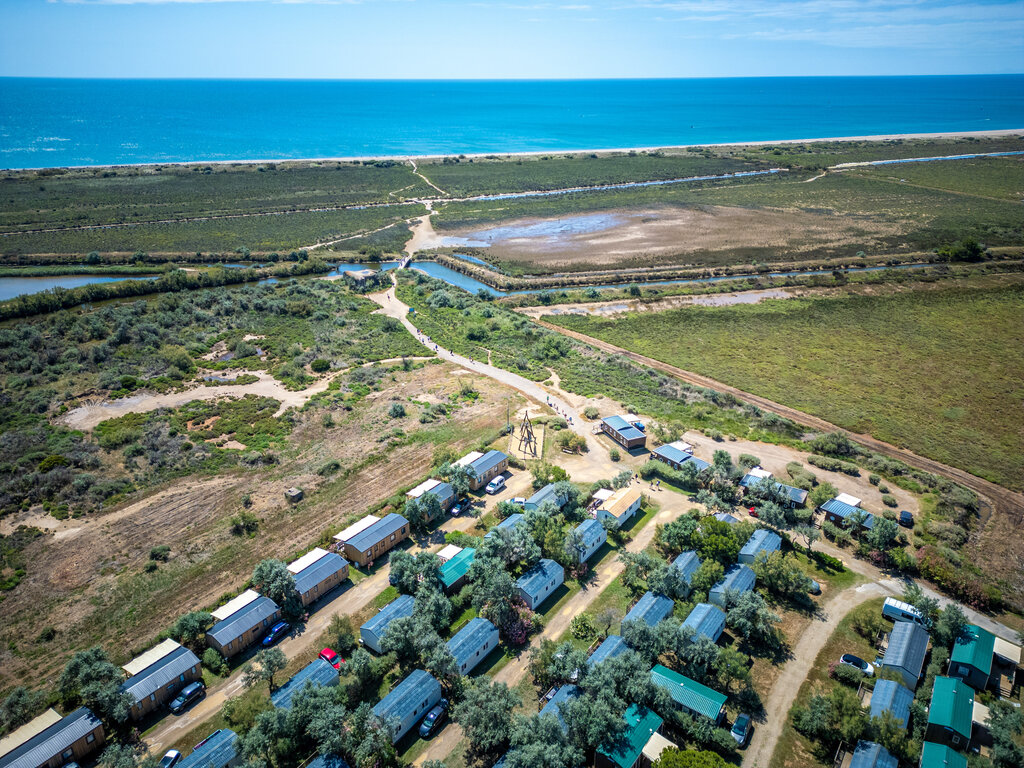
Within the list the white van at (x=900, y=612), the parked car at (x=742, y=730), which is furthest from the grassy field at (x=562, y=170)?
the parked car at (x=742, y=730)

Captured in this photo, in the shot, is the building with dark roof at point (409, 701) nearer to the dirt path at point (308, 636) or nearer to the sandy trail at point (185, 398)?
the dirt path at point (308, 636)

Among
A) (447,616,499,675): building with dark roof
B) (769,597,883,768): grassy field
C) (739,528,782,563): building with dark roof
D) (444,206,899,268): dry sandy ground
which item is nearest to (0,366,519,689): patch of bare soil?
(447,616,499,675): building with dark roof

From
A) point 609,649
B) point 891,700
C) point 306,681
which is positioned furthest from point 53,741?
point 891,700

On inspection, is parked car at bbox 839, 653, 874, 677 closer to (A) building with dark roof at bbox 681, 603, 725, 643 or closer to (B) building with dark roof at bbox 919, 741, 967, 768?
(B) building with dark roof at bbox 919, 741, 967, 768

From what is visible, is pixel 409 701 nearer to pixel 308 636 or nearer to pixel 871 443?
pixel 308 636

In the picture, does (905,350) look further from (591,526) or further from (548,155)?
(548,155)

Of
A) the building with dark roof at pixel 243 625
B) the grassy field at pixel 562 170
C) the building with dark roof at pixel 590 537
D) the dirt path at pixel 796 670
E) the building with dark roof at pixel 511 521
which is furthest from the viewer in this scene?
the grassy field at pixel 562 170
